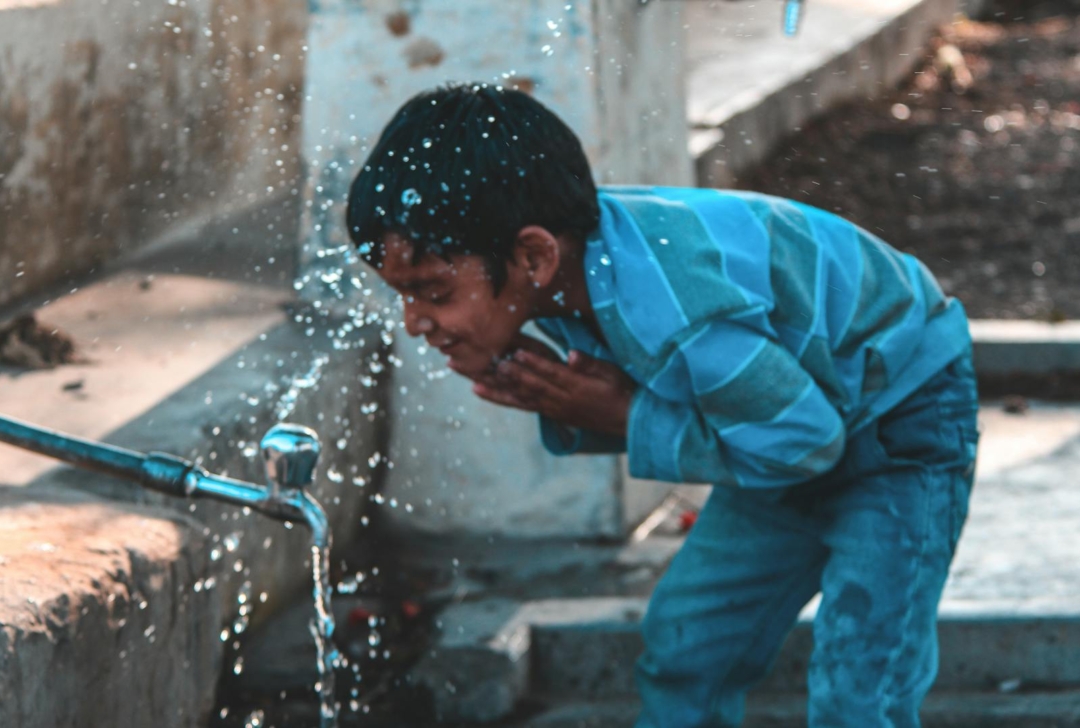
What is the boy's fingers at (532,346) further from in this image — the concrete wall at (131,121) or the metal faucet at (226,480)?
the concrete wall at (131,121)

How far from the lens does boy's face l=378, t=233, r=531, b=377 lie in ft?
7.07

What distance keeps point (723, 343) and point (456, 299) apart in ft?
1.19

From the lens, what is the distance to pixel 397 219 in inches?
83.4

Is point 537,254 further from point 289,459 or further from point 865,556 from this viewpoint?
point 865,556

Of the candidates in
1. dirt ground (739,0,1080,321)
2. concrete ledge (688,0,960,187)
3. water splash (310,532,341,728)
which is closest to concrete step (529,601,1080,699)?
water splash (310,532,341,728)

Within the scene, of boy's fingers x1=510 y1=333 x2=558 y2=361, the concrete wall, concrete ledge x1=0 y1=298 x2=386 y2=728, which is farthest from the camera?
the concrete wall

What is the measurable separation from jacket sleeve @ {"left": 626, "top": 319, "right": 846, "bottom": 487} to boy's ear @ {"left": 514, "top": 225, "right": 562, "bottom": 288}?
206mm

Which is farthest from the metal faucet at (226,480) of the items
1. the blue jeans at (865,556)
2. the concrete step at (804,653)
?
the concrete step at (804,653)

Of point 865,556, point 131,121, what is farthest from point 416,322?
point 131,121

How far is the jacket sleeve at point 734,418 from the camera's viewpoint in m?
2.12

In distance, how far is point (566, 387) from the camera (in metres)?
2.27

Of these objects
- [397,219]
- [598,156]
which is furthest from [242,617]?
[397,219]

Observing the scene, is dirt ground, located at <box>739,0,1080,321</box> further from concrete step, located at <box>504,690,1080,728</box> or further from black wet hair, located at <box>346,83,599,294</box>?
black wet hair, located at <box>346,83,599,294</box>

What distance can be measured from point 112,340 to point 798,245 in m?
2.01
